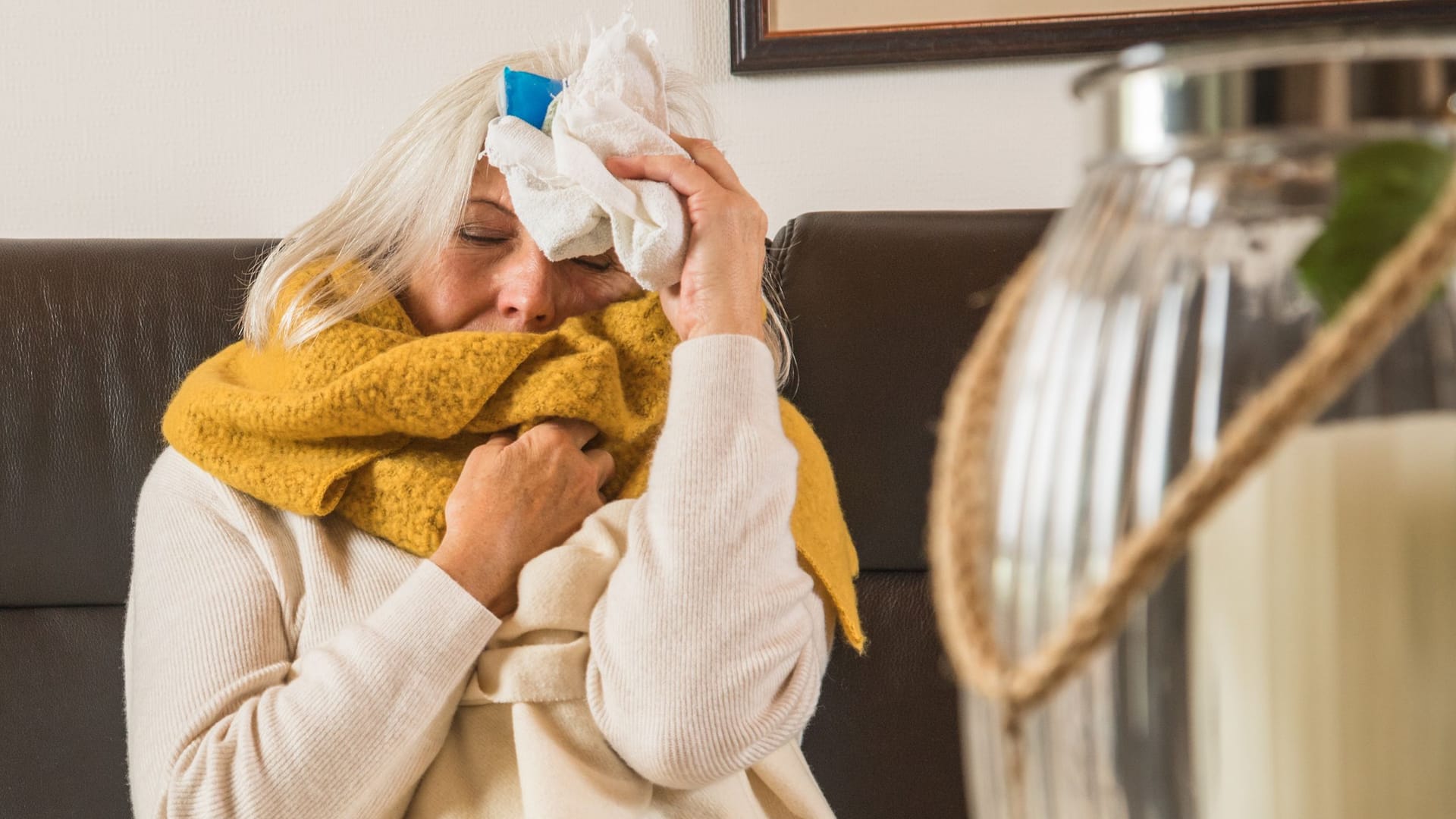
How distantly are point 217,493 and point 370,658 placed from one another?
0.80 feet

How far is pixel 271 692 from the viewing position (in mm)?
832

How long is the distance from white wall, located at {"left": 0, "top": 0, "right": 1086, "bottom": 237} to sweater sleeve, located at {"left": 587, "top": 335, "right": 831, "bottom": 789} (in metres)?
0.55

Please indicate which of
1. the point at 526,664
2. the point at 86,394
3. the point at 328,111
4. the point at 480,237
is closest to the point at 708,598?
the point at 526,664

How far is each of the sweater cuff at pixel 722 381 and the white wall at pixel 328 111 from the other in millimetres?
526

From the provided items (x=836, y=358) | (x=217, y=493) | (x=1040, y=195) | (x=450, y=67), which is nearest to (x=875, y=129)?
(x=1040, y=195)

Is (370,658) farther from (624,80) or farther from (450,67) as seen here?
(450,67)

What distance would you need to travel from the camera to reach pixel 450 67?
4.53 feet

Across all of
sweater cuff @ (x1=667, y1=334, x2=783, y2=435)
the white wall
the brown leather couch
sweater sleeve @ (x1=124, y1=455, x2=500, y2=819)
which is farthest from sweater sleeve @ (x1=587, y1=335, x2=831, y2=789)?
the white wall

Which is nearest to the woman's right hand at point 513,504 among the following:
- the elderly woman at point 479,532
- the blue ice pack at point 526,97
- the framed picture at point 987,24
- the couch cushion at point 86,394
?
the elderly woman at point 479,532

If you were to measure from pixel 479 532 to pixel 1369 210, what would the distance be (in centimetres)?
76

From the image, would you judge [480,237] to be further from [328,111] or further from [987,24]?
[987,24]

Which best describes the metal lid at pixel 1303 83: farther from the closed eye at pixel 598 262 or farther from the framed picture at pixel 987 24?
the framed picture at pixel 987 24

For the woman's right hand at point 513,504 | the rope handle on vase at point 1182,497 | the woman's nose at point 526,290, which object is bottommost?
the woman's right hand at point 513,504

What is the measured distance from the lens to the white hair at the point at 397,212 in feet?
3.19
